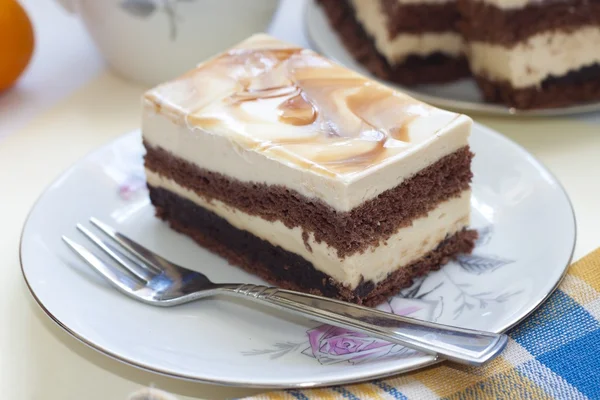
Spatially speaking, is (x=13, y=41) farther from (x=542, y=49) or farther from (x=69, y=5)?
(x=542, y=49)

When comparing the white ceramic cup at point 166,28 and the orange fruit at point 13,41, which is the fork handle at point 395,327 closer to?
the white ceramic cup at point 166,28

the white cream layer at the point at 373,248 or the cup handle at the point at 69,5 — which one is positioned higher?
the cup handle at the point at 69,5

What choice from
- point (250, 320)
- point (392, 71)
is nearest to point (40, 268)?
point (250, 320)

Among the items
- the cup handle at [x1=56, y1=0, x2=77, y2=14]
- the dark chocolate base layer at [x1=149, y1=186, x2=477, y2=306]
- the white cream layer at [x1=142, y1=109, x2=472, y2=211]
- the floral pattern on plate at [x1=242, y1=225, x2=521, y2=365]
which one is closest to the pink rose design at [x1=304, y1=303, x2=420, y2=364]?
the floral pattern on plate at [x1=242, y1=225, x2=521, y2=365]

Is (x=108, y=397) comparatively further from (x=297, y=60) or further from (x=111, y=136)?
Answer: (x=111, y=136)

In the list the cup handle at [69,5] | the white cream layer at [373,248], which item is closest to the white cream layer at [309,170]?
the white cream layer at [373,248]

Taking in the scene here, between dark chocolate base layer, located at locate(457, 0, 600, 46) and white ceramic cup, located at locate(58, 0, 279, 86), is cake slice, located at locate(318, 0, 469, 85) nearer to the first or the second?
dark chocolate base layer, located at locate(457, 0, 600, 46)

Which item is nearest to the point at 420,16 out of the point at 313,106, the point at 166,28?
the point at 166,28
